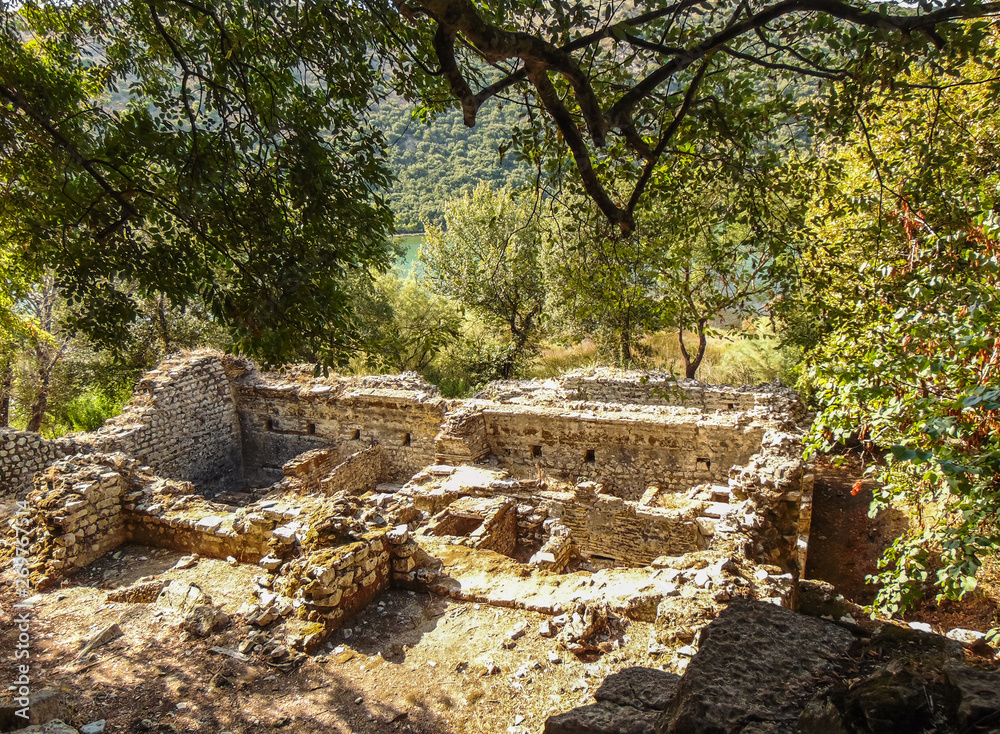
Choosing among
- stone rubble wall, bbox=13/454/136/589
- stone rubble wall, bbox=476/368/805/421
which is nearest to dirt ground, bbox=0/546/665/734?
stone rubble wall, bbox=13/454/136/589

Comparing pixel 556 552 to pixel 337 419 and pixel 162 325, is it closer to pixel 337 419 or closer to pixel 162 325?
pixel 337 419

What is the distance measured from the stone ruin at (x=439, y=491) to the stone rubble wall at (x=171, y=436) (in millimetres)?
35

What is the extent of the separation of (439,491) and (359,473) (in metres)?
2.83

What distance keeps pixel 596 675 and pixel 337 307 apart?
3.41 m

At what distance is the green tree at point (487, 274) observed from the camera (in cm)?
1972

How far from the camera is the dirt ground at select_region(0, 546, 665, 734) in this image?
407 cm

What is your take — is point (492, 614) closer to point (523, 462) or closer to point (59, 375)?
point (523, 462)

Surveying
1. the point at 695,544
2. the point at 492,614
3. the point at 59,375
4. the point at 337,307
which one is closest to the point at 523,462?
the point at 695,544

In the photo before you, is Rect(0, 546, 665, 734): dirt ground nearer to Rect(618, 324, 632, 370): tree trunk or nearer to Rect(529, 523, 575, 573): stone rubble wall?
Rect(529, 523, 575, 573): stone rubble wall

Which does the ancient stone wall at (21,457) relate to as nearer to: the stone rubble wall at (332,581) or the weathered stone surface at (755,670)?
the stone rubble wall at (332,581)

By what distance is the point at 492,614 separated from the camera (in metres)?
5.48

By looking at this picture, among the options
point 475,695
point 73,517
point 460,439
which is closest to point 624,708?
point 475,695

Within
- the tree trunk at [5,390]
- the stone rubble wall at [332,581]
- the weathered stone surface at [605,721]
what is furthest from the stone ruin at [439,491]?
the tree trunk at [5,390]

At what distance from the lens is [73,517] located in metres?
6.78
